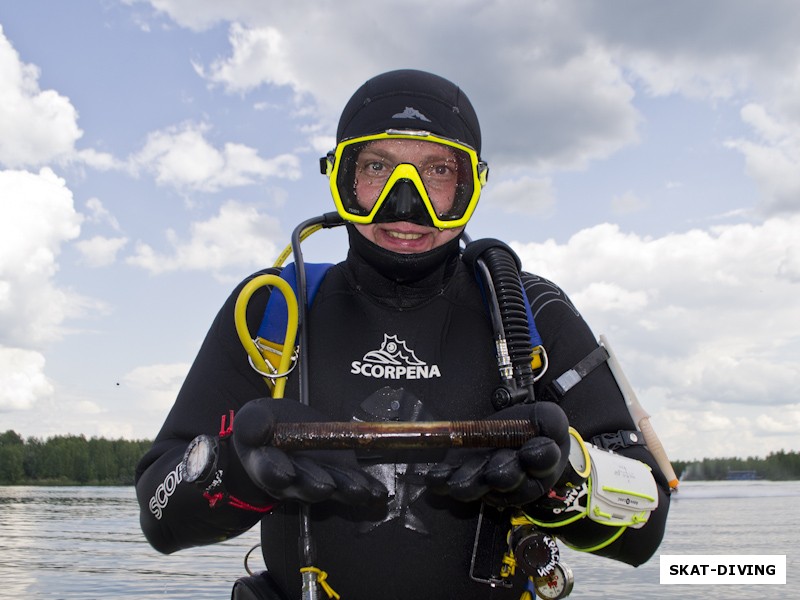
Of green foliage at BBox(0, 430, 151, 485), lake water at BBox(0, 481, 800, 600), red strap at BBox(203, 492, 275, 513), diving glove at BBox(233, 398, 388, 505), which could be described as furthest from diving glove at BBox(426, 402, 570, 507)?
green foliage at BBox(0, 430, 151, 485)

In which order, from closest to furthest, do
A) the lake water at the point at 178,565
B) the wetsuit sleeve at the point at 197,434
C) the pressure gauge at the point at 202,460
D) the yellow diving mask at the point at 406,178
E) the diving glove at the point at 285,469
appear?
the diving glove at the point at 285,469 → the pressure gauge at the point at 202,460 → the wetsuit sleeve at the point at 197,434 → the yellow diving mask at the point at 406,178 → the lake water at the point at 178,565

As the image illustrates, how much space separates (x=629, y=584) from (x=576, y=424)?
13837mm

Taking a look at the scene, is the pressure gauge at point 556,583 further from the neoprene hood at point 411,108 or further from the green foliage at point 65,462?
the green foliage at point 65,462

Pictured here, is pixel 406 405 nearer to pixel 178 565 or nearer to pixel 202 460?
pixel 202 460

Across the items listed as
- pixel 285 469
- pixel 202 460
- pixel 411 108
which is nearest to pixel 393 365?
pixel 202 460

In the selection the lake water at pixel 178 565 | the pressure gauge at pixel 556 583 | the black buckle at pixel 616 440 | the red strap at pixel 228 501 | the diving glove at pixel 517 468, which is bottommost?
the lake water at pixel 178 565

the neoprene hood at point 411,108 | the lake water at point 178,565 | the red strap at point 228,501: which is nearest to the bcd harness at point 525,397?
the red strap at point 228,501

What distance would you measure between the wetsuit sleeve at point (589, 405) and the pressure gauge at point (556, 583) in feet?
0.37

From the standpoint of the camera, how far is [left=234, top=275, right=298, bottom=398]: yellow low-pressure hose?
2816 mm

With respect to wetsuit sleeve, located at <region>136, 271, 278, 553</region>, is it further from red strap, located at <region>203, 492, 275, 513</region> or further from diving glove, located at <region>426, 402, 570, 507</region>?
diving glove, located at <region>426, 402, 570, 507</region>

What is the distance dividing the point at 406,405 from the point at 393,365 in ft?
0.57

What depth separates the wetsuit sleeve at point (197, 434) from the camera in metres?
2.61

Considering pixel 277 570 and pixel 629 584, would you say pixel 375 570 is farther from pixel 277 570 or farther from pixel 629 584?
pixel 629 584

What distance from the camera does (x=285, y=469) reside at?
2096mm
